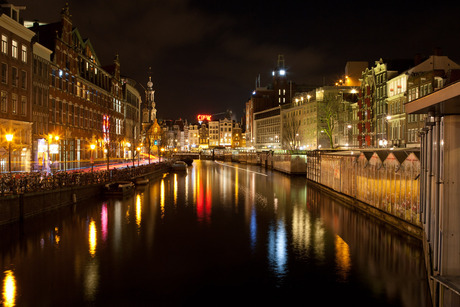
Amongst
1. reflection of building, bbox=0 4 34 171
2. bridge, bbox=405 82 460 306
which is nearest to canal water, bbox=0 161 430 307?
bridge, bbox=405 82 460 306

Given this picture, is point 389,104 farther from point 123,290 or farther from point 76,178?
point 123,290

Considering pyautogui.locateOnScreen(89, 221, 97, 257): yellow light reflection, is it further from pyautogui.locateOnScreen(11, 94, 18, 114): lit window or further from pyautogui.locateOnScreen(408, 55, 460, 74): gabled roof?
pyautogui.locateOnScreen(408, 55, 460, 74): gabled roof

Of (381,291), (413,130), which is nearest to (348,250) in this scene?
(381,291)

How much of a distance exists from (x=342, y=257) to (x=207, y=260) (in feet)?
18.8

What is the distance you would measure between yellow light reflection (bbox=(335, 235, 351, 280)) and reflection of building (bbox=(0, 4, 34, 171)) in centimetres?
2847

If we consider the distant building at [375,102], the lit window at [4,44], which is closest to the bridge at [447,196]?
the lit window at [4,44]

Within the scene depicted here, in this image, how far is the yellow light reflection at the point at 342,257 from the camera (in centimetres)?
1516

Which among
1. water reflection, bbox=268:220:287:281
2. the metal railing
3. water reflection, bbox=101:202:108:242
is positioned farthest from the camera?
the metal railing

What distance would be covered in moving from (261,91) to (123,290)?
557 feet

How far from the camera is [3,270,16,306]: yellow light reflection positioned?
11998mm

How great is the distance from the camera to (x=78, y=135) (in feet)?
189

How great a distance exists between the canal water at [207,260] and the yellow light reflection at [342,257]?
0.05 m

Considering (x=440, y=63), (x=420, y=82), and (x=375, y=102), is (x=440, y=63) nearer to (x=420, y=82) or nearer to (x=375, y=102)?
(x=420, y=82)

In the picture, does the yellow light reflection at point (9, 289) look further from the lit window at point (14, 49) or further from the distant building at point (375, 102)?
the distant building at point (375, 102)
